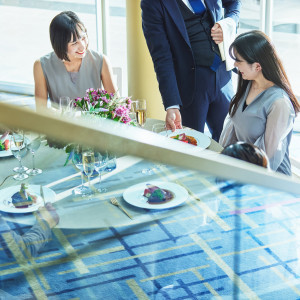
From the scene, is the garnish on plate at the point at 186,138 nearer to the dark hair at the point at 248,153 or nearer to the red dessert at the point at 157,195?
the red dessert at the point at 157,195

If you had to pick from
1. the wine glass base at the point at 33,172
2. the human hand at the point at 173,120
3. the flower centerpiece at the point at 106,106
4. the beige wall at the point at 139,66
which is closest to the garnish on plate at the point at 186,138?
the human hand at the point at 173,120

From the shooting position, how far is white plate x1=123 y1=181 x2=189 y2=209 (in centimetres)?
134

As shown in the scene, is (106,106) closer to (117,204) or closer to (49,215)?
(117,204)

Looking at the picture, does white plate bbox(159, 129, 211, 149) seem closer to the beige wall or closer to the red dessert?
the red dessert

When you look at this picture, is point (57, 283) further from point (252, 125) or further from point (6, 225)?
point (252, 125)

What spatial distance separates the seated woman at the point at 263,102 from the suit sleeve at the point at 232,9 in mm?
474

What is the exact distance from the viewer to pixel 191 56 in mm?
2508

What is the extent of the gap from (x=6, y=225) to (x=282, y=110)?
1164 mm

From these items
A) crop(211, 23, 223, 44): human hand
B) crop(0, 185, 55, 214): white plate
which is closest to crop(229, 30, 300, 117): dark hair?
crop(211, 23, 223, 44): human hand

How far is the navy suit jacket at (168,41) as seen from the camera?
7.95 feet

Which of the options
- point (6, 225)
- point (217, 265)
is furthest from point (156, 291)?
point (6, 225)

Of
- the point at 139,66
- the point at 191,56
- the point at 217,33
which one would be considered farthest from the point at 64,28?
the point at 139,66

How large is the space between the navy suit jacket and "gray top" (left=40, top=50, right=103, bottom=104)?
368mm

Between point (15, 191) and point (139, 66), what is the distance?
239cm
